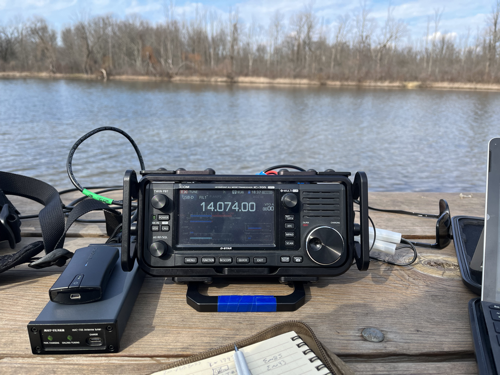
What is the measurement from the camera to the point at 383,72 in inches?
1175

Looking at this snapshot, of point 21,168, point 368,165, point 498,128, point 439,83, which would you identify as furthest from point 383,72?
point 21,168

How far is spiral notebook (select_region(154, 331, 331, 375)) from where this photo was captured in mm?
627

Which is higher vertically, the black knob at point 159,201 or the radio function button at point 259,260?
the black knob at point 159,201

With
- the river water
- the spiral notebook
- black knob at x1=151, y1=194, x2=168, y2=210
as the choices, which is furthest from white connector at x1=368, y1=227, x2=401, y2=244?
the river water

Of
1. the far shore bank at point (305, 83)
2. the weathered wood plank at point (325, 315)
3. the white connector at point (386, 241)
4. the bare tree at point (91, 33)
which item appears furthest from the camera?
the bare tree at point (91, 33)

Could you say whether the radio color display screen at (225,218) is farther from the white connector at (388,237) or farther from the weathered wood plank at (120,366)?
the white connector at (388,237)

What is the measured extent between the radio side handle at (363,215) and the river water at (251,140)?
4345 millimetres

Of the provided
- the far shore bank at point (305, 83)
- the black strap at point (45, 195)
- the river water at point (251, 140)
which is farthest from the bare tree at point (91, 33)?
the black strap at point (45, 195)

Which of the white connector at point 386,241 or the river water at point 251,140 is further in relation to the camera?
the river water at point 251,140

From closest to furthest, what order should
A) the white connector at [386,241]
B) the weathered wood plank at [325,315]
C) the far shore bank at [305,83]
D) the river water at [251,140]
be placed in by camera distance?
the weathered wood plank at [325,315], the white connector at [386,241], the river water at [251,140], the far shore bank at [305,83]

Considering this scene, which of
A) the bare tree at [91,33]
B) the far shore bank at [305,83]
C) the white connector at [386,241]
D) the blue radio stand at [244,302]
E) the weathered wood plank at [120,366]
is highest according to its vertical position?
the bare tree at [91,33]

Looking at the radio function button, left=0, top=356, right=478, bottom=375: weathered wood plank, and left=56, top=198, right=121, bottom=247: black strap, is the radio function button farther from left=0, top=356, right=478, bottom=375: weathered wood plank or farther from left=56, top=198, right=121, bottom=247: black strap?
left=56, top=198, right=121, bottom=247: black strap

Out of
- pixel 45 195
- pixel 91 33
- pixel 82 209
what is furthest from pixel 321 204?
pixel 91 33

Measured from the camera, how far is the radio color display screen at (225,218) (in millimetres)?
851
